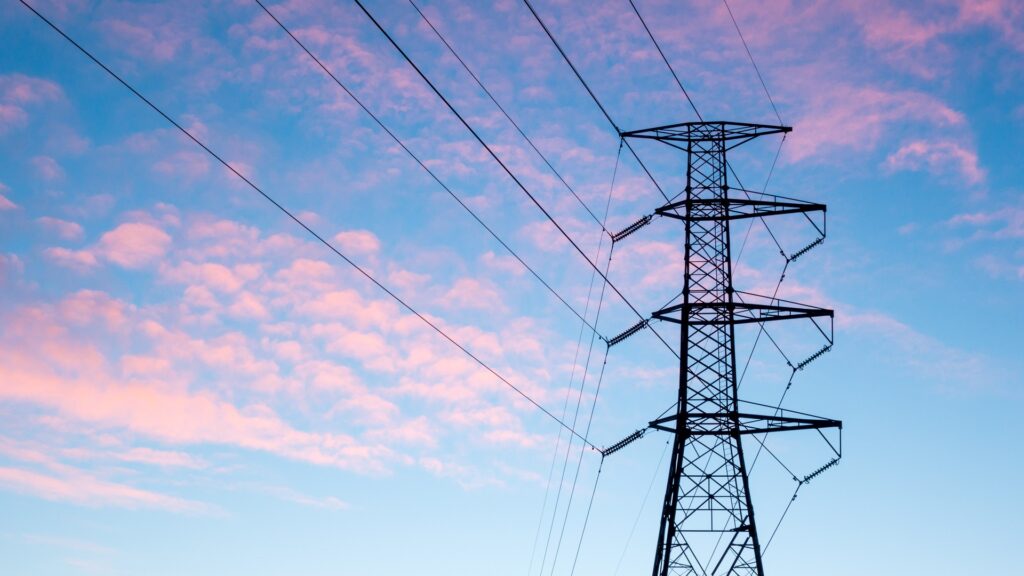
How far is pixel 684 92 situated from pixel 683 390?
899 centimetres

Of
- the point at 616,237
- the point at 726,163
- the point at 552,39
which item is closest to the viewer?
the point at 552,39

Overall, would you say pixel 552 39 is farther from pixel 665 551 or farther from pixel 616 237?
pixel 665 551

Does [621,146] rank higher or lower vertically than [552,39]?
higher

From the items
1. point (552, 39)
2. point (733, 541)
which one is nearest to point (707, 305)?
point (733, 541)

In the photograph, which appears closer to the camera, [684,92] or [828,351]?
[684,92]

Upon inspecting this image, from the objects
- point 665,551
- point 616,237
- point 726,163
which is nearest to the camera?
point 665,551

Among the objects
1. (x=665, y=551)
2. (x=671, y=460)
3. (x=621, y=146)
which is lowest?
(x=665, y=551)

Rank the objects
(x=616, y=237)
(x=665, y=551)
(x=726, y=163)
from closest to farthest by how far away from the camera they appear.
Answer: (x=665, y=551)
(x=616, y=237)
(x=726, y=163)

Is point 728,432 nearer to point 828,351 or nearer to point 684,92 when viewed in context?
point 828,351

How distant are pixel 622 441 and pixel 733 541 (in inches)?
173

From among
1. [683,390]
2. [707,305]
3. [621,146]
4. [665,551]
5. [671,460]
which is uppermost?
[621,146]

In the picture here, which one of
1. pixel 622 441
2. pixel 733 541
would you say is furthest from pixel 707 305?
pixel 733 541

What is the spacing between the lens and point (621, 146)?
3372 cm

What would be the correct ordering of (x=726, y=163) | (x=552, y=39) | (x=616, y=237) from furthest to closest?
(x=726, y=163)
(x=616, y=237)
(x=552, y=39)
